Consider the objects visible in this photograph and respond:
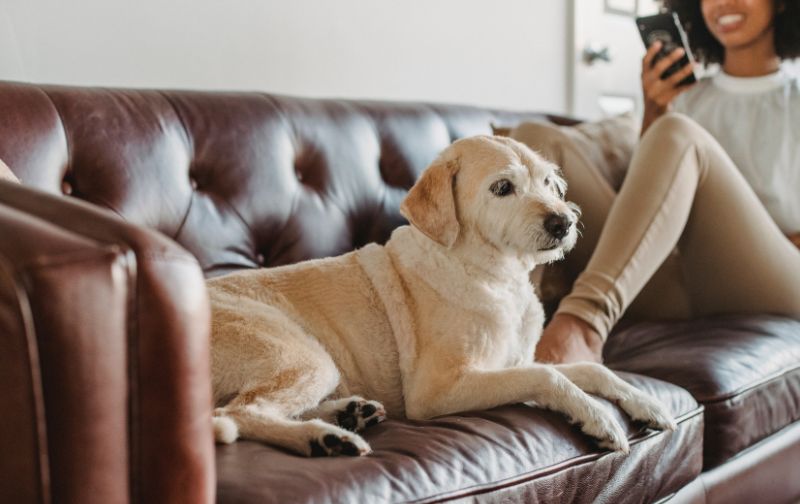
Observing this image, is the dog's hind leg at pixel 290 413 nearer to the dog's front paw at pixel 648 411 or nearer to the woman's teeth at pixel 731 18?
the dog's front paw at pixel 648 411

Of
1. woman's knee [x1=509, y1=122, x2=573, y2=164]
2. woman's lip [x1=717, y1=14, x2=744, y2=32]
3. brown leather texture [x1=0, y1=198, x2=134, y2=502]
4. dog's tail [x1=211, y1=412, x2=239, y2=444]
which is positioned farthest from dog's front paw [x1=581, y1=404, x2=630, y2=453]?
woman's lip [x1=717, y1=14, x2=744, y2=32]

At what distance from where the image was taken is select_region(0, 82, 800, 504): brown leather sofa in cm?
73

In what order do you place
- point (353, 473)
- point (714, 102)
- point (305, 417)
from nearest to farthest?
point (353, 473) → point (305, 417) → point (714, 102)

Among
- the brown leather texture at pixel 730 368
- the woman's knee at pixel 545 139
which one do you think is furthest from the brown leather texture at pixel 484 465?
the woman's knee at pixel 545 139

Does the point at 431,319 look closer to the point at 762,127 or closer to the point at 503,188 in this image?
the point at 503,188

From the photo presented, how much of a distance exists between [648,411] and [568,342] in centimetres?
37

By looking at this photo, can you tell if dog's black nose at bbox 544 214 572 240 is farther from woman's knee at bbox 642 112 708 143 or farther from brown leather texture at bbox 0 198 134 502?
brown leather texture at bbox 0 198 134 502

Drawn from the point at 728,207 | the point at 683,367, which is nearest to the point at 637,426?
the point at 683,367

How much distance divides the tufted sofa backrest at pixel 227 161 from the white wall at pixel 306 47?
336mm

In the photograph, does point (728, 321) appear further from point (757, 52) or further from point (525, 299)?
point (757, 52)

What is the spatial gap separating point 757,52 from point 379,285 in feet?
5.82

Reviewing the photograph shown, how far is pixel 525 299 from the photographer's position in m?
1.58

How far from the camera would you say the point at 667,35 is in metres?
2.46

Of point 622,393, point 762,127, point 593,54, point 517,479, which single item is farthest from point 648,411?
point 593,54
